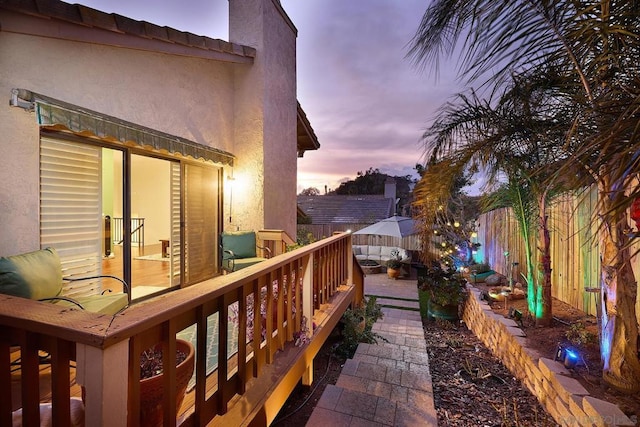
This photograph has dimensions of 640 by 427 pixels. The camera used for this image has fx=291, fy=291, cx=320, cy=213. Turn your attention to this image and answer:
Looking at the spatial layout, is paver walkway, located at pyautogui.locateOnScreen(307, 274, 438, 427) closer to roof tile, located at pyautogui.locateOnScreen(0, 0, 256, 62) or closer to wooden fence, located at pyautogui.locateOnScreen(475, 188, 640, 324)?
wooden fence, located at pyautogui.locateOnScreen(475, 188, 640, 324)

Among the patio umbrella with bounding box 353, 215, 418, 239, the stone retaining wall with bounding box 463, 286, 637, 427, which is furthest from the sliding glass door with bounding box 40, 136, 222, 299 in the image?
the patio umbrella with bounding box 353, 215, 418, 239

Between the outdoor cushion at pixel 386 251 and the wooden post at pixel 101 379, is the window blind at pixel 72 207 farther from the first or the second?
the outdoor cushion at pixel 386 251

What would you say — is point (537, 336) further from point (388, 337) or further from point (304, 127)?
point (304, 127)

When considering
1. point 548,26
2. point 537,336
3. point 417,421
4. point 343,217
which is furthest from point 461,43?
point 343,217

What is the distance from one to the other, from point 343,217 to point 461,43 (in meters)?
16.3

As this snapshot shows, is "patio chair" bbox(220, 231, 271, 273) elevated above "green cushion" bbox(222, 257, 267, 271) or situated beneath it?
elevated above

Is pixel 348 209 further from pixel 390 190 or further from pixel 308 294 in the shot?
pixel 308 294

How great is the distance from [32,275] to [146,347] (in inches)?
93.3

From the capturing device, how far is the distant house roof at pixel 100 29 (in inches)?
109

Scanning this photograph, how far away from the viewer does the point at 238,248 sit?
18.3ft

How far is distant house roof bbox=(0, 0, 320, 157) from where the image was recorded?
9.05ft

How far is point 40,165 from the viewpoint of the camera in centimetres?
322

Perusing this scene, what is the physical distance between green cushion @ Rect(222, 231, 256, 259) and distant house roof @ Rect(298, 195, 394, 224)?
11325 millimetres

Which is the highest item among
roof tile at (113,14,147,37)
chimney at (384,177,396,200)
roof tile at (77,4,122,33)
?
roof tile at (113,14,147,37)
